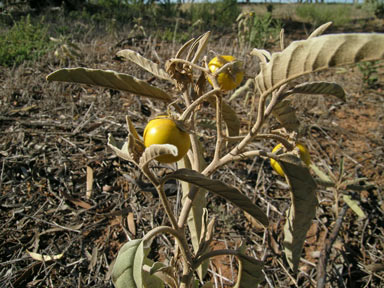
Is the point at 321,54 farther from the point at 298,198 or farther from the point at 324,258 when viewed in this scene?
the point at 324,258

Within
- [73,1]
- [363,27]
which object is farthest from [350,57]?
[363,27]

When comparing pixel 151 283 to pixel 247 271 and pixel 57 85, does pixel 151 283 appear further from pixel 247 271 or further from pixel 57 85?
pixel 57 85

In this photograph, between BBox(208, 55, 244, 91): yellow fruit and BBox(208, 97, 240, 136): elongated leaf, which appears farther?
BBox(208, 97, 240, 136): elongated leaf

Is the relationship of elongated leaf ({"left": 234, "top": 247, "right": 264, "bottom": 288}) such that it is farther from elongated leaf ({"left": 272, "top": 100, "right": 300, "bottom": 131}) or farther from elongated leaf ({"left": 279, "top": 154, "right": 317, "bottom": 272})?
elongated leaf ({"left": 272, "top": 100, "right": 300, "bottom": 131})

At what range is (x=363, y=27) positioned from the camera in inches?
323

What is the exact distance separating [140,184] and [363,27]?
9.02 meters

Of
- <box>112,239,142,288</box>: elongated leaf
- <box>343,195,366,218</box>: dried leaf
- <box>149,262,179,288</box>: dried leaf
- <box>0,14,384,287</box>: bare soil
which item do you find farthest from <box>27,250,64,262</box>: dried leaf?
<box>343,195,366,218</box>: dried leaf

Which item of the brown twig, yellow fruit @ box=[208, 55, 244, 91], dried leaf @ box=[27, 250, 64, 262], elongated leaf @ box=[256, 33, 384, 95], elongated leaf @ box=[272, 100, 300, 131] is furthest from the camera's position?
dried leaf @ box=[27, 250, 64, 262]

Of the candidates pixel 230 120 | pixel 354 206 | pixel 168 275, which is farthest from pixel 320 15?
pixel 168 275

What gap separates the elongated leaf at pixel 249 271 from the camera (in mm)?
907

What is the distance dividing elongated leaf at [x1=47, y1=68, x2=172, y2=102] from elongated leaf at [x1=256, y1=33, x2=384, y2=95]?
32 cm

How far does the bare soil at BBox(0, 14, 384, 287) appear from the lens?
1.41 m

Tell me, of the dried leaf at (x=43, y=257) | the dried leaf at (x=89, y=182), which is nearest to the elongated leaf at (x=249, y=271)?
the dried leaf at (x=43, y=257)

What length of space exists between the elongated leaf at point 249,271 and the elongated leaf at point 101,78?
595 millimetres
